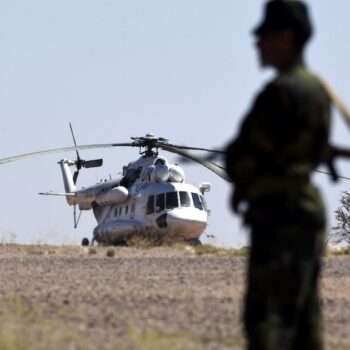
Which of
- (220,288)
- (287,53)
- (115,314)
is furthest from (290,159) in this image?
(220,288)

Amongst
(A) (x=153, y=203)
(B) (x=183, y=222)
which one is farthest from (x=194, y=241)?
(A) (x=153, y=203)

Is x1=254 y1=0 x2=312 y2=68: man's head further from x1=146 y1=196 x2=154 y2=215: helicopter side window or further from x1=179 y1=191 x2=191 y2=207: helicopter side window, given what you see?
x1=146 y1=196 x2=154 y2=215: helicopter side window

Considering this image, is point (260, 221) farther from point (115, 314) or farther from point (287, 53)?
point (115, 314)

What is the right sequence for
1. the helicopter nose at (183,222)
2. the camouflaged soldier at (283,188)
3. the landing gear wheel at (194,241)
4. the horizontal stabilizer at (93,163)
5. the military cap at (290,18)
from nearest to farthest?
the camouflaged soldier at (283,188) → the military cap at (290,18) → the helicopter nose at (183,222) → the landing gear wheel at (194,241) → the horizontal stabilizer at (93,163)

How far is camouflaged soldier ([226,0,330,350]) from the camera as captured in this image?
212 inches

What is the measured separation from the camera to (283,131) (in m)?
5.41

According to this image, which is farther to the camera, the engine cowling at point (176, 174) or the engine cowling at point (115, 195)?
the engine cowling at point (115, 195)

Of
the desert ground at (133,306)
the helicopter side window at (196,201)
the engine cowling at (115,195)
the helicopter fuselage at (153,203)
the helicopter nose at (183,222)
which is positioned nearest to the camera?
the desert ground at (133,306)

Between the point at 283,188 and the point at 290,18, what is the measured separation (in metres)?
0.81

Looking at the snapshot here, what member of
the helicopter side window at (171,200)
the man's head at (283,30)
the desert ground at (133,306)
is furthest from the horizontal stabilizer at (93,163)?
the man's head at (283,30)

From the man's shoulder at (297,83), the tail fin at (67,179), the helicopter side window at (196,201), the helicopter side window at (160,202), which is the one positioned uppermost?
the tail fin at (67,179)

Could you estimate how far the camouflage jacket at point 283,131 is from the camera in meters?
5.41

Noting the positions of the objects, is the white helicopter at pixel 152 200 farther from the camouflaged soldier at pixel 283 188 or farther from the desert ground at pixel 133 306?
the camouflaged soldier at pixel 283 188

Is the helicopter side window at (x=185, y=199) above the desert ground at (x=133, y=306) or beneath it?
above
